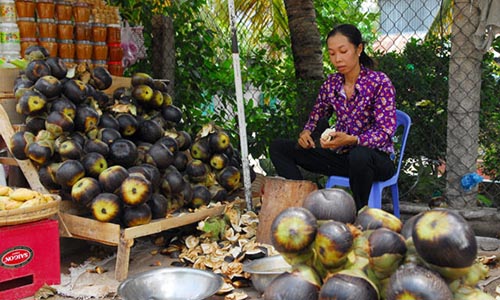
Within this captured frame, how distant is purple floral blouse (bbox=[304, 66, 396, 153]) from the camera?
3740mm

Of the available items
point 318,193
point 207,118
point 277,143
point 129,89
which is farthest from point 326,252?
point 207,118

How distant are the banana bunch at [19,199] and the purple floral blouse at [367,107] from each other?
2.07 meters

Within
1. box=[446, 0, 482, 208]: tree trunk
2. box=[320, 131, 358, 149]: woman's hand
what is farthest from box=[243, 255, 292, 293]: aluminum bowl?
box=[446, 0, 482, 208]: tree trunk

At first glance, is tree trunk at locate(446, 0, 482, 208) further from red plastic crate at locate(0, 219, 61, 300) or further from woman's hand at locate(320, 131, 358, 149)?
red plastic crate at locate(0, 219, 61, 300)

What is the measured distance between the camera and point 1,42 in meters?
4.78

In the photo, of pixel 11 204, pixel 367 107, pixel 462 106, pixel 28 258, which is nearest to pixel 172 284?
pixel 28 258

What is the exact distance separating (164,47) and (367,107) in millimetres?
2827

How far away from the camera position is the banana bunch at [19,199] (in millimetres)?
3259

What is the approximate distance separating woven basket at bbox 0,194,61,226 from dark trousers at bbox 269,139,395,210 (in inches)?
64.9

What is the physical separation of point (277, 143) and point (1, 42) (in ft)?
8.46

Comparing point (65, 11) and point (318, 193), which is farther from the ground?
point (65, 11)

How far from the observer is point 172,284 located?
297cm

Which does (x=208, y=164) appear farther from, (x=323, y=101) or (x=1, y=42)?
(x=1, y=42)

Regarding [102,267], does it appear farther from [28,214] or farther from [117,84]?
[117,84]
